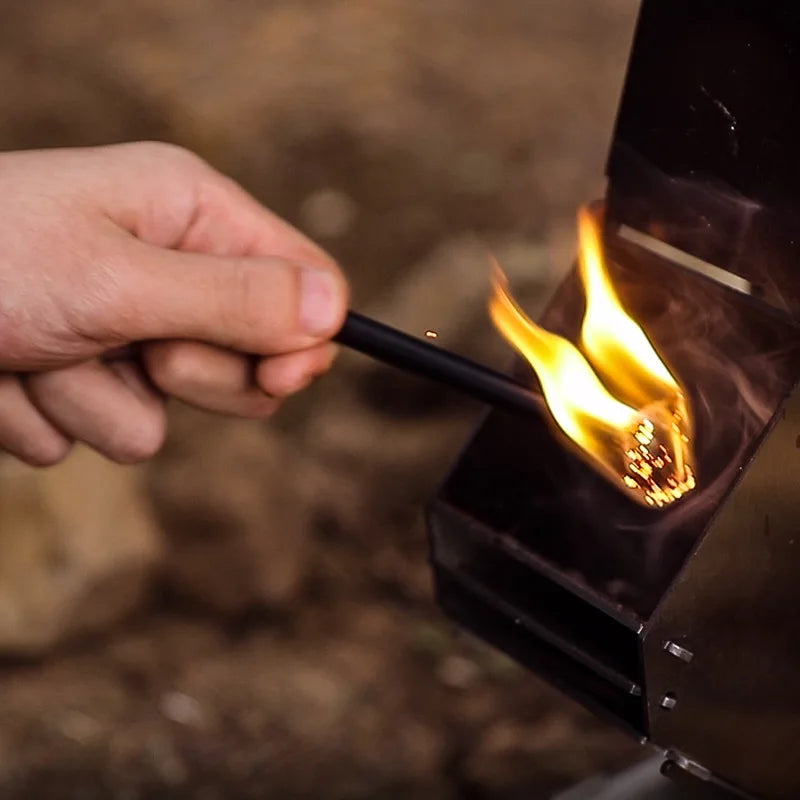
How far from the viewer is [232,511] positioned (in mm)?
1250

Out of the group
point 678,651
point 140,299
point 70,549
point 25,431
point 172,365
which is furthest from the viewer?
point 70,549

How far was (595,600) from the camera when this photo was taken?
0.69 meters

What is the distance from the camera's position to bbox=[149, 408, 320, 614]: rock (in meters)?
1.20

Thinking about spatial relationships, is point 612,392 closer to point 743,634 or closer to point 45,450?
point 743,634

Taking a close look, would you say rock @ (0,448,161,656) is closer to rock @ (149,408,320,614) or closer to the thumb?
rock @ (149,408,320,614)

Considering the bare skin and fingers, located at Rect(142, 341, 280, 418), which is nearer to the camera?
the bare skin

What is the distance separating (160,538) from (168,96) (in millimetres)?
699

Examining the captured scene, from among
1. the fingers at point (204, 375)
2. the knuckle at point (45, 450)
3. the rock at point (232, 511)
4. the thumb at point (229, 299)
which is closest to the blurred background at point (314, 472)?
the rock at point (232, 511)

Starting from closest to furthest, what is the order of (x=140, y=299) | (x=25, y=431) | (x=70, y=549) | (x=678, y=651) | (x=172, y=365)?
(x=678, y=651)
(x=140, y=299)
(x=172, y=365)
(x=25, y=431)
(x=70, y=549)

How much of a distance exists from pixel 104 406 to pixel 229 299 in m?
0.23

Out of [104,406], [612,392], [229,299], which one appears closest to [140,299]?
[229,299]

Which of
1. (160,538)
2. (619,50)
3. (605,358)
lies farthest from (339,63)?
(605,358)

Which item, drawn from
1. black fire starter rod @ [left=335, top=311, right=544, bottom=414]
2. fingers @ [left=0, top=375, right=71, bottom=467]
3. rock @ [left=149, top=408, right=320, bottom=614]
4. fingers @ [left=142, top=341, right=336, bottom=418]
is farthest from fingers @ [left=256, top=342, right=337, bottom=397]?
rock @ [left=149, top=408, right=320, bottom=614]

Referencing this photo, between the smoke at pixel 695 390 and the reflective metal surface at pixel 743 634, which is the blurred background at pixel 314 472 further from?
the smoke at pixel 695 390
